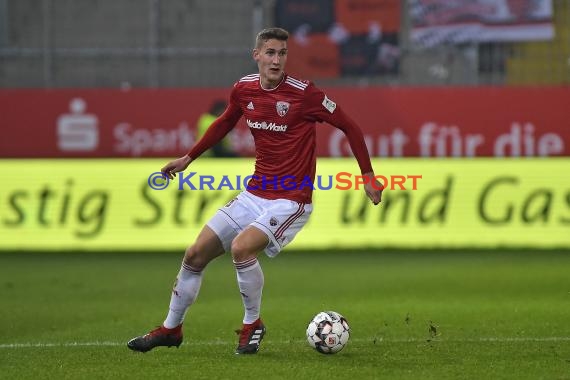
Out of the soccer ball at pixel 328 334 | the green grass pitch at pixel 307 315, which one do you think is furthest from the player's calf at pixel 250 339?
the soccer ball at pixel 328 334

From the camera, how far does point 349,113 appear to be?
19.2 meters

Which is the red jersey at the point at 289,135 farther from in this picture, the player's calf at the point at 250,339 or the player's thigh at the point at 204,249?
the player's calf at the point at 250,339

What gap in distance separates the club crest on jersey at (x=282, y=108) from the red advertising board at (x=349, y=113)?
38.1 ft

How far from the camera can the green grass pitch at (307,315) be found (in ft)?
23.4

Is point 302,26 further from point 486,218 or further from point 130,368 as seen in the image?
point 130,368

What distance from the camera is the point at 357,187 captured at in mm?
15500

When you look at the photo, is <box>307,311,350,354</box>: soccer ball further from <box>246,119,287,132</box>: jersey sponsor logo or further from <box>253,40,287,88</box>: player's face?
<box>253,40,287,88</box>: player's face

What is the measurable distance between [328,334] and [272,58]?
177 centimetres

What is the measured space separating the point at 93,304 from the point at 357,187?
17.8 feet

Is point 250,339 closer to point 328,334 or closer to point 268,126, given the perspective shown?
point 328,334

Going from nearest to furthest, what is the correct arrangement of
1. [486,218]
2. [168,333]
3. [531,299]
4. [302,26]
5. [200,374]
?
[200,374], [168,333], [531,299], [486,218], [302,26]

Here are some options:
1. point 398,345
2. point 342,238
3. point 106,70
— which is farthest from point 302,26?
point 398,345

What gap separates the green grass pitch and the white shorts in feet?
2.46
